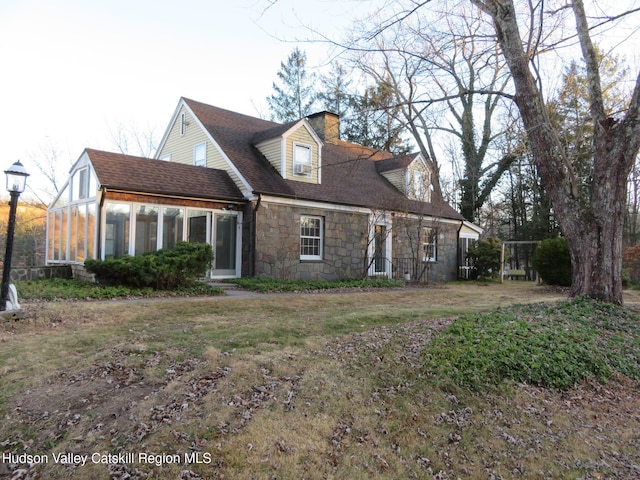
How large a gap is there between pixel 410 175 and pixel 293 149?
21.3ft

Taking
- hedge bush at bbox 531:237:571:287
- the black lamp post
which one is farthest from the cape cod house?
the black lamp post

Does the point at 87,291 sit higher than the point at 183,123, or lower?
lower

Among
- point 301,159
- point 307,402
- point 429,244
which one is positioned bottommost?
point 307,402

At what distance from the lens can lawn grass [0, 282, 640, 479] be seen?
345 centimetres

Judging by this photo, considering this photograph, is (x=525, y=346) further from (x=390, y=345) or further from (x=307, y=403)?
(x=307, y=403)

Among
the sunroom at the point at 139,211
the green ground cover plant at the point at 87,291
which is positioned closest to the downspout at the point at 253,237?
the sunroom at the point at 139,211

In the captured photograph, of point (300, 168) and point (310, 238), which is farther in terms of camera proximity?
point (300, 168)

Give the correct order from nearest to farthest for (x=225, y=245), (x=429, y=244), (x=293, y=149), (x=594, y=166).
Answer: (x=594, y=166) → (x=225, y=245) → (x=293, y=149) → (x=429, y=244)

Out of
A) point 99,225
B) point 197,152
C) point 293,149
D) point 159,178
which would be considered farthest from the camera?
point 197,152

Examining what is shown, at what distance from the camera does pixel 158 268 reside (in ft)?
32.5

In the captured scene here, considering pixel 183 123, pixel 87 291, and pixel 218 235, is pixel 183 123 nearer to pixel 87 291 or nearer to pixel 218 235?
pixel 218 235

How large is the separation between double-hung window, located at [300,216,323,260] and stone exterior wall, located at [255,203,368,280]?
188mm

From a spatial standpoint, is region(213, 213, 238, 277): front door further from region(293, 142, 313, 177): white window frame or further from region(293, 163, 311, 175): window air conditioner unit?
region(293, 142, 313, 177): white window frame

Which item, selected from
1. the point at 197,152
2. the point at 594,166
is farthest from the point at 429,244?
the point at 197,152
